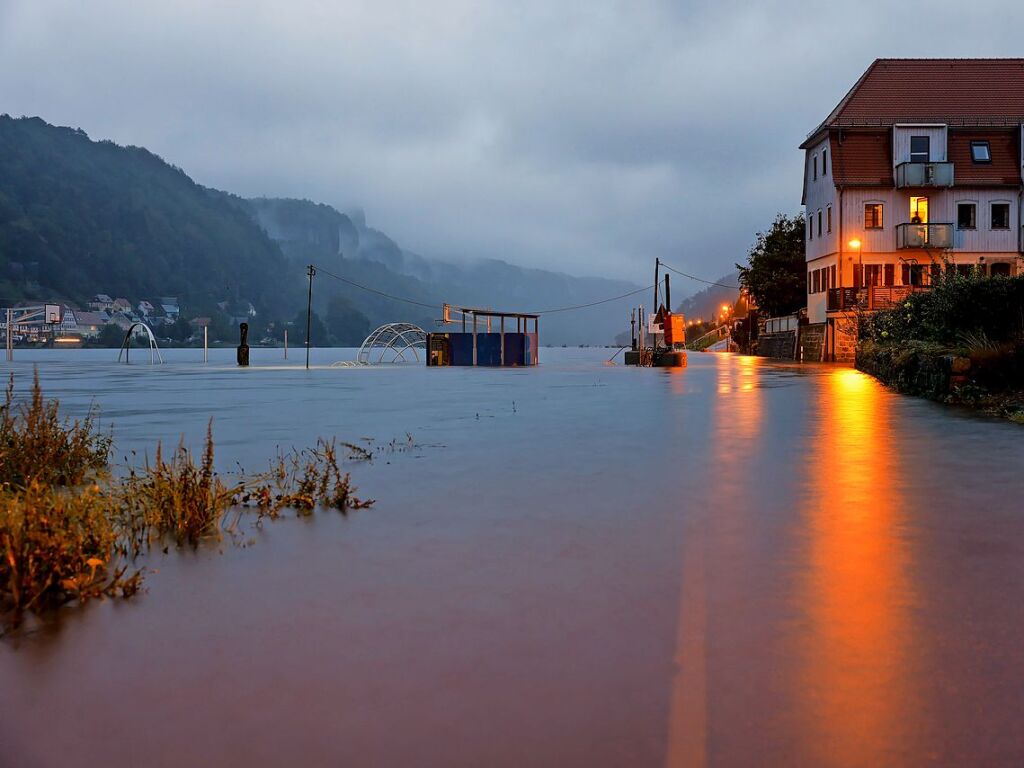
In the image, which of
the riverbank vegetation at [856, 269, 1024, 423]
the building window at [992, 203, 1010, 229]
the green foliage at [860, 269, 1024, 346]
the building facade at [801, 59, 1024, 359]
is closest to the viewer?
the riverbank vegetation at [856, 269, 1024, 423]

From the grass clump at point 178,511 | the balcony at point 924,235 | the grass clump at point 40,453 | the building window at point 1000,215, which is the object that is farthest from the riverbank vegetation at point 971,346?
the building window at point 1000,215

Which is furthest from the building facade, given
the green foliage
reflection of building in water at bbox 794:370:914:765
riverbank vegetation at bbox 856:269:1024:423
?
reflection of building in water at bbox 794:370:914:765

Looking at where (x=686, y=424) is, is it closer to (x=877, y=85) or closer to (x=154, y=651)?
(x=154, y=651)

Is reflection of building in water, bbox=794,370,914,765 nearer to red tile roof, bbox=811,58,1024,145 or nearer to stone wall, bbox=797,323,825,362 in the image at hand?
stone wall, bbox=797,323,825,362

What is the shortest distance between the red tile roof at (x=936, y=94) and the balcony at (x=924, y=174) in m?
3.14

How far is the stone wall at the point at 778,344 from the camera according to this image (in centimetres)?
6006

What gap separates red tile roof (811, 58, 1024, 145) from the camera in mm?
52594

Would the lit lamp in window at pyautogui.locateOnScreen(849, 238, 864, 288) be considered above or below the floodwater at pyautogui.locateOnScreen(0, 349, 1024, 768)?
above

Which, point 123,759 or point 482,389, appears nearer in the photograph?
point 123,759

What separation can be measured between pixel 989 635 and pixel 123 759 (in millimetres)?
4367

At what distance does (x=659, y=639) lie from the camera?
4867 millimetres

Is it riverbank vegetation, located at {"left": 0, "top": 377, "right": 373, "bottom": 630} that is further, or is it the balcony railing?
the balcony railing

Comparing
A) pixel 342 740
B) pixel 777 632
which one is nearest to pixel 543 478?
pixel 777 632

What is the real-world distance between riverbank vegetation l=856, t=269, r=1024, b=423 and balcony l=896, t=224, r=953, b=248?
2781 cm
